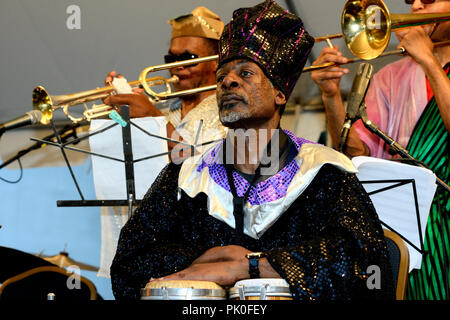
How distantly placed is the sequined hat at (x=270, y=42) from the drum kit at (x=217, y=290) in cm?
97

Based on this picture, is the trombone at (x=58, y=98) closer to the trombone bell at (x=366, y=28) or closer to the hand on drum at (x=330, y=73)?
Answer: the hand on drum at (x=330, y=73)

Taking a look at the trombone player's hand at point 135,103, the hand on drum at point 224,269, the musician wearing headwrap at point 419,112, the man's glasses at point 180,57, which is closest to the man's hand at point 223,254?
the hand on drum at point 224,269

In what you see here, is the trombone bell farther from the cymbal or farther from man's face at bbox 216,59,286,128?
the cymbal

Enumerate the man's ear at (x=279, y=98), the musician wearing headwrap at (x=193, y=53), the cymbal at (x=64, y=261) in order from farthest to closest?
1. the cymbal at (x=64, y=261)
2. the musician wearing headwrap at (x=193, y=53)
3. the man's ear at (x=279, y=98)

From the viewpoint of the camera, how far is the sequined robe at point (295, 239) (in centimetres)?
210

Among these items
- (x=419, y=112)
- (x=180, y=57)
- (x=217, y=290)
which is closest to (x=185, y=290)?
(x=217, y=290)

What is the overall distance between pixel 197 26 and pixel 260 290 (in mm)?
2683

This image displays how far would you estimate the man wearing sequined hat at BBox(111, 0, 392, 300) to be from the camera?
83.7 inches

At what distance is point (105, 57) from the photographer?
510cm

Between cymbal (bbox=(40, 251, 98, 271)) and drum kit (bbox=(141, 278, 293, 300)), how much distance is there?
3443 mm

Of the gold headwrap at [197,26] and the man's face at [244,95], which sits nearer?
the man's face at [244,95]

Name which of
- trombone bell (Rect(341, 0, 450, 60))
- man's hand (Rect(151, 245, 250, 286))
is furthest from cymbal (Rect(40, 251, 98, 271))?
man's hand (Rect(151, 245, 250, 286))

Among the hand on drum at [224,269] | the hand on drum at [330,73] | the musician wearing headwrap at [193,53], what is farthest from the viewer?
the musician wearing headwrap at [193,53]

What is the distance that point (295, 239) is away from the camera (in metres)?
2.41
